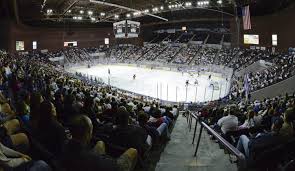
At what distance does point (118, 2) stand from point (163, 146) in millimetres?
38115

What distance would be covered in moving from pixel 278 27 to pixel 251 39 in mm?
5264

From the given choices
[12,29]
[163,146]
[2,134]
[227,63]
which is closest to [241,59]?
[227,63]

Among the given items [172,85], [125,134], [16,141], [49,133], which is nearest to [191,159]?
[125,134]

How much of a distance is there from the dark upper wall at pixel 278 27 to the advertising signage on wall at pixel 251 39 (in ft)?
1.69

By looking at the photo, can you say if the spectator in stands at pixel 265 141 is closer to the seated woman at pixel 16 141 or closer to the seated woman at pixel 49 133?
the seated woman at pixel 49 133

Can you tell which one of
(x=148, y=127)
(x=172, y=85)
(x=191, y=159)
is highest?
(x=148, y=127)

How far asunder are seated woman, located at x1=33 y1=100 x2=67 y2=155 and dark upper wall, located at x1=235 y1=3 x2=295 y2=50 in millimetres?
37958

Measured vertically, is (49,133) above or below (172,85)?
above

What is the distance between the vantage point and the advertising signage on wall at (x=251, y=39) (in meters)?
45.0

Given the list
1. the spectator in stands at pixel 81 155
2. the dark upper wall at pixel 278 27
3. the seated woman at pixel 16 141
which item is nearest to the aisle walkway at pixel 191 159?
the seated woman at pixel 16 141

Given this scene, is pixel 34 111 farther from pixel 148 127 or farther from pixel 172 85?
pixel 172 85

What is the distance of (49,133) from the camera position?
A: 3.82 meters

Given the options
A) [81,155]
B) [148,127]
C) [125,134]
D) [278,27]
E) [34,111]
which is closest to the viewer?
[81,155]

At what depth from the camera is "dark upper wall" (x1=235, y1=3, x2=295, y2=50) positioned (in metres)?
37.4
